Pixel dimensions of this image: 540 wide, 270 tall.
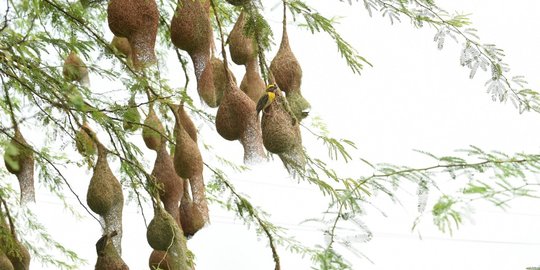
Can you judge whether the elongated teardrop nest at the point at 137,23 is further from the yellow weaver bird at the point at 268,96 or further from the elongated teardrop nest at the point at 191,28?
the yellow weaver bird at the point at 268,96

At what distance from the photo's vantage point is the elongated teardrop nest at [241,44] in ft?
2.50

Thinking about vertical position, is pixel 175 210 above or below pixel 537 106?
below

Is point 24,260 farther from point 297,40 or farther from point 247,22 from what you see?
point 297,40

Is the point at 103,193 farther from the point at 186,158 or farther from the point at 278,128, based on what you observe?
Result: the point at 278,128

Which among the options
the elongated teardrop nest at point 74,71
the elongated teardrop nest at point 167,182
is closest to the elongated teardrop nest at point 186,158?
the elongated teardrop nest at point 167,182

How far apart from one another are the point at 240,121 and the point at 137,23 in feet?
0.40

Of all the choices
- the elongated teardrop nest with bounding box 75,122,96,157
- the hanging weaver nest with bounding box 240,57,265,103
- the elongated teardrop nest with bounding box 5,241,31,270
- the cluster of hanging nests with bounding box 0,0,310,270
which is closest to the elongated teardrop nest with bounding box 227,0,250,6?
the cluster of hanging nests with bounding box 0,0,310,270

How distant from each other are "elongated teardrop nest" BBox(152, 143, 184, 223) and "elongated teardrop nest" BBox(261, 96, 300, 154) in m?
0.32

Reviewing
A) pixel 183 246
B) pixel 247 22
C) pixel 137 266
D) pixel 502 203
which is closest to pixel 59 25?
pixel 183 246

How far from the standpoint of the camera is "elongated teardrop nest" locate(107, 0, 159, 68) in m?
0.72

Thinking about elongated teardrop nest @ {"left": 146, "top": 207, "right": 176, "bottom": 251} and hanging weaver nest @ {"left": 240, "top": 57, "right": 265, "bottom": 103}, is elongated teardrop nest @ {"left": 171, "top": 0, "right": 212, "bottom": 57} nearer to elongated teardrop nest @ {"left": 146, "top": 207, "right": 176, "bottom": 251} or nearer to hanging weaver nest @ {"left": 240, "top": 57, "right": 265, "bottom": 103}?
hanging weaver nest @ {"left": 240, "top": 57, "right": 265, "bottom": 103}

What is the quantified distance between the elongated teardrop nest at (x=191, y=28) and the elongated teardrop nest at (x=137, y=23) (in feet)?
0.08

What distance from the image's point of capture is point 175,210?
98 centimetres

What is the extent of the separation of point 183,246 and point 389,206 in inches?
106
